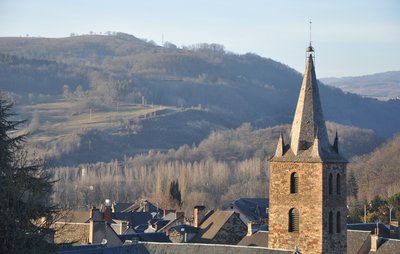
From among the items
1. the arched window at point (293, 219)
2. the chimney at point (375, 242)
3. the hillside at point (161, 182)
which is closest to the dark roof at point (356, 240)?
the chimney at point (375, 242)

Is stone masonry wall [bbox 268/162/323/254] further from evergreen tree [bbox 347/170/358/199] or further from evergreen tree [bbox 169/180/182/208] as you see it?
evergreen tree [bbox 169/180/182/208]

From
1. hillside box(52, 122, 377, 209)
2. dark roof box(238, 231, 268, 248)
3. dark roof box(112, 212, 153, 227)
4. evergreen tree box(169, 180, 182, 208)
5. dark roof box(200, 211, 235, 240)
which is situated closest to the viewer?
dark roof box(238, 231, 268, 248)

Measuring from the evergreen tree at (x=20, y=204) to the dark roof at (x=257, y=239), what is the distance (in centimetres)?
2438

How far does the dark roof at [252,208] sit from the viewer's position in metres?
87.2

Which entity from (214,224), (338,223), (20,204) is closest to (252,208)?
(214,224)

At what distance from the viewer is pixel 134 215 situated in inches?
3182

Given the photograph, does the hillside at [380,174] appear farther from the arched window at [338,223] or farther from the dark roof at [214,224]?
the arched window at [338,223]

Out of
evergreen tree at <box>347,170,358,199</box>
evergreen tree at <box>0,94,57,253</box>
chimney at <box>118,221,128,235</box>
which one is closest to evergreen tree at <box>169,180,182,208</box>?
evergreen tree at <box>347,170,358,199</box>

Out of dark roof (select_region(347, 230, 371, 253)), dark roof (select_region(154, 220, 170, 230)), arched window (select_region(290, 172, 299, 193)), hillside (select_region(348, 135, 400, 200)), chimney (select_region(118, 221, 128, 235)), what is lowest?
hillside (select_region(348, 135, 400, 200))

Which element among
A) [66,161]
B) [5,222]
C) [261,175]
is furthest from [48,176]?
[66,161]

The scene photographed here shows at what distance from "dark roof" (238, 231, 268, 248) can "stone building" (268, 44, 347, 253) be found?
9608 millimetres

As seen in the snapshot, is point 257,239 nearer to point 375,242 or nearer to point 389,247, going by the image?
point 375,242

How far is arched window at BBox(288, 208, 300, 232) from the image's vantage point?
40.4m

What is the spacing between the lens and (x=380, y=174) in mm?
127188
